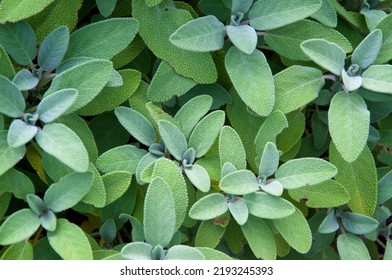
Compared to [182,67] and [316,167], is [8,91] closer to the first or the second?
[182,67]

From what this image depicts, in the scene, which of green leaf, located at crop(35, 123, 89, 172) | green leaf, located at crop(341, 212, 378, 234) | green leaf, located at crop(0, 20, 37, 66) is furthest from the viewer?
green leaf, located at crop(341, 212, 378, 234)

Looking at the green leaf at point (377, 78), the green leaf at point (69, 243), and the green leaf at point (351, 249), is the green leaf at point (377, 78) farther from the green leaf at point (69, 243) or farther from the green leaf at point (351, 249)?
the green leaf at point (69, 243)

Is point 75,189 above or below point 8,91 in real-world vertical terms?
below

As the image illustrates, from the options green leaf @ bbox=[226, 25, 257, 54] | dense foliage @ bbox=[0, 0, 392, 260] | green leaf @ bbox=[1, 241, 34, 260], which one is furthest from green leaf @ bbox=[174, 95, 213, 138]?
green leaf @ bbox=[1, 241, 34, 260]

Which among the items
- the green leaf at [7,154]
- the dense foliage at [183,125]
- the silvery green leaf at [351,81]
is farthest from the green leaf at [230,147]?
the green leaf at [7,154]

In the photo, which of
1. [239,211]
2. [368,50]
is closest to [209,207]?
[239,211]

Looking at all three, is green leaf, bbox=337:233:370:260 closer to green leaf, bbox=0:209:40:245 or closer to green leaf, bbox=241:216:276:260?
green leaf, bbox=241:216:276:260

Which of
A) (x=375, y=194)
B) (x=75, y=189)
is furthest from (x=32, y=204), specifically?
(x=375, y=194)
